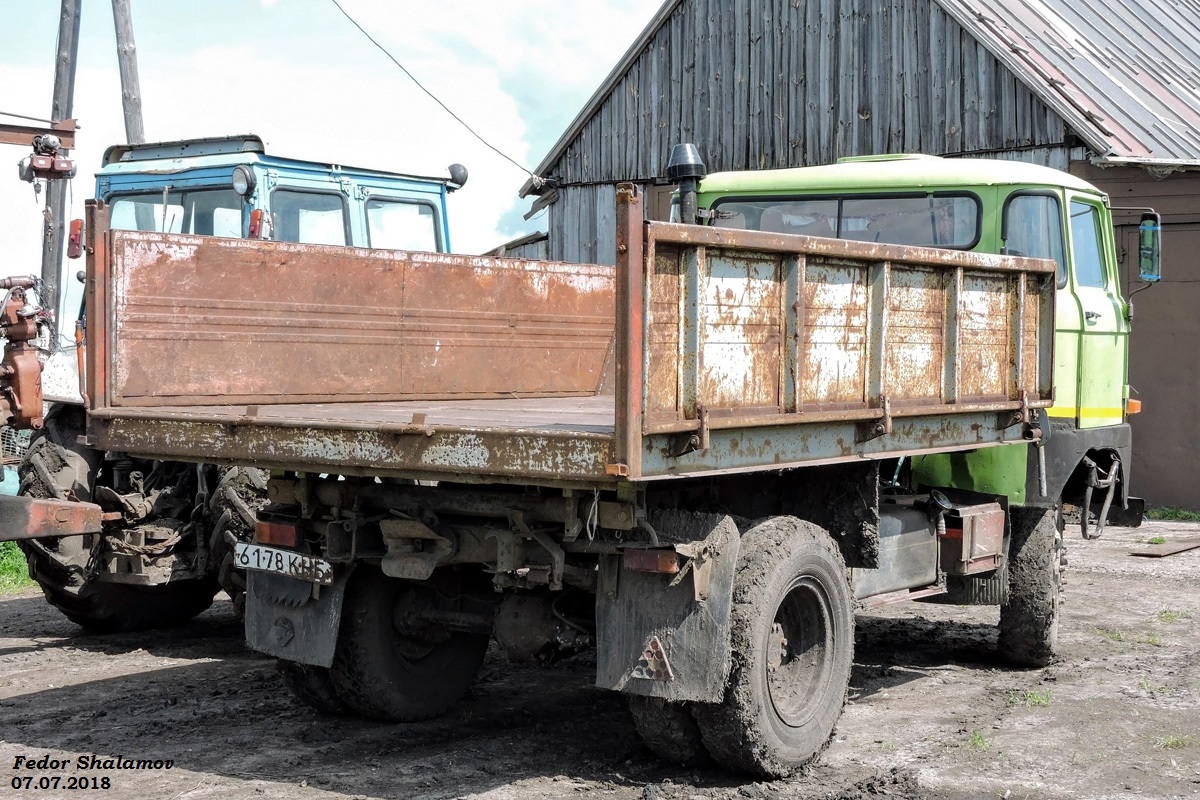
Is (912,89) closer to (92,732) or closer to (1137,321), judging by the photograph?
(1137,321)

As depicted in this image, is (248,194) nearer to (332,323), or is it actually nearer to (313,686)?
(332,323)

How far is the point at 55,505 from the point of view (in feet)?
20.2

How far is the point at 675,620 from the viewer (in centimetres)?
480

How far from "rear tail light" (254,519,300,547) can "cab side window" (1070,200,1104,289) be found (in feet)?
14.7

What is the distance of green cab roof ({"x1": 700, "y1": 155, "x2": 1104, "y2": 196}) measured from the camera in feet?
24.3

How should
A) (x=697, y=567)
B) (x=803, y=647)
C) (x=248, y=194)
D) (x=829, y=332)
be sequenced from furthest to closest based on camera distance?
(x=248, y=194), (x=803, y=647), (x=829, y=332), (x=697, y=567)

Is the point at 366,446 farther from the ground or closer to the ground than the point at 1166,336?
Answer: closer to the ground

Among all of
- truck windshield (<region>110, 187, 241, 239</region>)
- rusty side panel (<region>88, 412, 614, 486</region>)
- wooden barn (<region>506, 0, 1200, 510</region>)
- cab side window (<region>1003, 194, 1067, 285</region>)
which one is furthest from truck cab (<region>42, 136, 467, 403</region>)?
wooden barn (<region>506, 0, 1200, 510</region>)

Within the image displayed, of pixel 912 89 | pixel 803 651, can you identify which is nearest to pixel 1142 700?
pixel 803 651

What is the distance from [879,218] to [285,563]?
3896 mm

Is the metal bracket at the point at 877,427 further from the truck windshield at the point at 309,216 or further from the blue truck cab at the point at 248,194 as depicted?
the truck windshield at the point at 309,216

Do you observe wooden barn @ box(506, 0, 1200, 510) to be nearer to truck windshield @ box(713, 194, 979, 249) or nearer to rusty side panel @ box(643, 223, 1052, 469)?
truck windshield @ box(713, 194, 979, 249)

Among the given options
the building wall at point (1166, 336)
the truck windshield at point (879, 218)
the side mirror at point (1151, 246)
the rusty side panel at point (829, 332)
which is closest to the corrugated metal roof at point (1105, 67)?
the building wall at point (1166, 336)

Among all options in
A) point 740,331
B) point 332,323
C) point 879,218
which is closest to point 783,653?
point 740,331
